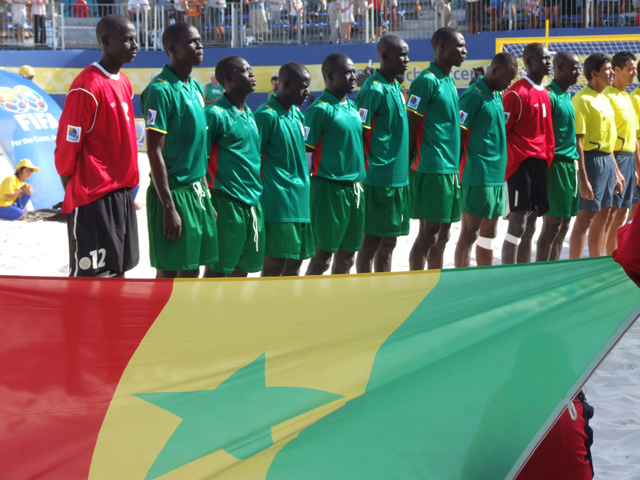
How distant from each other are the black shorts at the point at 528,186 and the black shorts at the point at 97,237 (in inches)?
128

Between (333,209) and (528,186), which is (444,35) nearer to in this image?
(528,186)

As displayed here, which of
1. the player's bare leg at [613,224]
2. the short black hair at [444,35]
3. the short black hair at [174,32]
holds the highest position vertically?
the short black hair at [444,35]

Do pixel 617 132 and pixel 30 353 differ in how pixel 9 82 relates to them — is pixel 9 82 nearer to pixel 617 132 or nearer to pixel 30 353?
pixel 617 132

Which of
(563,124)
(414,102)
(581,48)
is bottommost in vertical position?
(563,124)

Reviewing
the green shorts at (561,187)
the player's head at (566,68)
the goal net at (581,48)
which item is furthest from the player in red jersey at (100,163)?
the goal net at (581,48)

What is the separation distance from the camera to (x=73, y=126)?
382cm

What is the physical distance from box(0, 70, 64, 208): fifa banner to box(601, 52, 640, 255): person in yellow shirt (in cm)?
699

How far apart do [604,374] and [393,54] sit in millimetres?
2595

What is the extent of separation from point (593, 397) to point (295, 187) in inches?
85.1

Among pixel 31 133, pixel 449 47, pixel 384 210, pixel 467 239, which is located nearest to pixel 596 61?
pixel 449 47

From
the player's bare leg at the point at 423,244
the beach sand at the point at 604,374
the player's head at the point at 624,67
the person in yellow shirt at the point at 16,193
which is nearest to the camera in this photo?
the beach sand at the point at 604,374

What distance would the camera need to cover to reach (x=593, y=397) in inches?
159

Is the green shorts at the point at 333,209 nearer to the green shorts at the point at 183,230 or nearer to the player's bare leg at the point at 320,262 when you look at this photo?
the player's bare leg at the point at 320,262

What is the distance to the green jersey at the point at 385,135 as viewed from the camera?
527 centimetres
